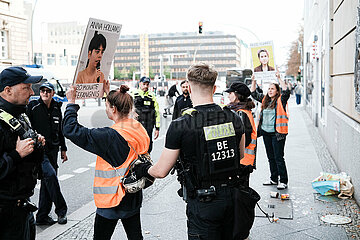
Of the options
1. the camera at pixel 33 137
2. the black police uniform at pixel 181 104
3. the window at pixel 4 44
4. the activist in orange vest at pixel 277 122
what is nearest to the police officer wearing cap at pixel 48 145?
the camera at pixel 33 137

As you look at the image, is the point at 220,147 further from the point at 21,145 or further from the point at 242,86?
the point at 242,86

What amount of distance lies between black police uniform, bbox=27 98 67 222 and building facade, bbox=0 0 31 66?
36751mm

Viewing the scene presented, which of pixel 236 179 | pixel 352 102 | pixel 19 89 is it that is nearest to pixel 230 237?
pixel 236 179

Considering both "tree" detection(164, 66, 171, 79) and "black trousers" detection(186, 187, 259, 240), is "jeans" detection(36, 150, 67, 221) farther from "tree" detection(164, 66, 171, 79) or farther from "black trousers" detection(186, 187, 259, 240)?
"tree" detection(164, 66, 171, 79)

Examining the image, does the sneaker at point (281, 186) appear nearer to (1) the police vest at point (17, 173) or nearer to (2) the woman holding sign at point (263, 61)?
(2) the woman holding sign at point (263, 61)

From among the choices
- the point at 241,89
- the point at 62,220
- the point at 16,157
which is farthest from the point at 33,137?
the point at 241,89

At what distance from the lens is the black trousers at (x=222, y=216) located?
3.03 metres

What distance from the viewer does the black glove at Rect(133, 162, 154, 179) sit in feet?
11.6

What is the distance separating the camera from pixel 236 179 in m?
3.17

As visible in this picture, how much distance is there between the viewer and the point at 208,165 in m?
3.03

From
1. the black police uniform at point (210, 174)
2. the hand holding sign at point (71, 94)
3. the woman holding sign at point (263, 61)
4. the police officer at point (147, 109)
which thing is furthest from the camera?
the police officer at point (147, 109)

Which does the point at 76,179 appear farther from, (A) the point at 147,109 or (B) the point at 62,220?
(B) the point at 62,220

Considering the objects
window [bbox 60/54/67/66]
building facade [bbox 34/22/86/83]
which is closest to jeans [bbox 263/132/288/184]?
building facade [bbox 34/22/86/83]

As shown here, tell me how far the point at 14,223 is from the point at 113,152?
0.95 m
